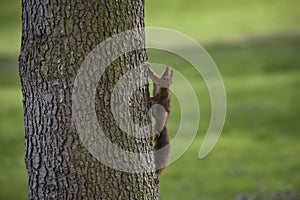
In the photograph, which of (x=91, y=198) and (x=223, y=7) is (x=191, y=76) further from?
(x=91, y=198)

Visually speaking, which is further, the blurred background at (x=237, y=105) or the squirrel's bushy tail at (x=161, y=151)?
the blurred background at (x=237, y=105)

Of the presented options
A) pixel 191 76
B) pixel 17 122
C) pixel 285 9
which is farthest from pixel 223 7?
pixel 17 122

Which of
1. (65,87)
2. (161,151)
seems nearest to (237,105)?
(161,151)

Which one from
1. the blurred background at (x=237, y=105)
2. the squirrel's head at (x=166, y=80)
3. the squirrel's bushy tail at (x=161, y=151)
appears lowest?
the squirrel's bushy tail at (x=161, y=151)

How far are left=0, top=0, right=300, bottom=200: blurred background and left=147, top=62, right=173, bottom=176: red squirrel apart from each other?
268 cm

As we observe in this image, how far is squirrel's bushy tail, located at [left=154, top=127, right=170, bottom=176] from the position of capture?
12.5ft

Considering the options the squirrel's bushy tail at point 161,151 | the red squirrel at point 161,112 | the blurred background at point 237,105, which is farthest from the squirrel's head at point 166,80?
the blurred background at point 237,105

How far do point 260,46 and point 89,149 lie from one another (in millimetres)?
15806

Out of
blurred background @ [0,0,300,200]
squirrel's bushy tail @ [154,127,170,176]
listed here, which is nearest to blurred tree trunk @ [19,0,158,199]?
squirrel's bushy tail @ [154,127,170,176]

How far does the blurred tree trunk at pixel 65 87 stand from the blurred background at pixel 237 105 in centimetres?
330

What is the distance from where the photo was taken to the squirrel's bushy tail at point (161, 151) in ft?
12.5

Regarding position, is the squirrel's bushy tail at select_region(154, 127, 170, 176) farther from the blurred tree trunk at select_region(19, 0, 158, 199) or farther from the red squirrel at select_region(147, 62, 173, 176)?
the blurred tree trunk at select_region(19, 0, 158, 199)

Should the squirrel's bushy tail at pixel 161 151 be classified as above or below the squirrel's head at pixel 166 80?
below

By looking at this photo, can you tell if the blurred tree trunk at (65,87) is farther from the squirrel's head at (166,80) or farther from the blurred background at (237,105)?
the blurred background at (237,105)
